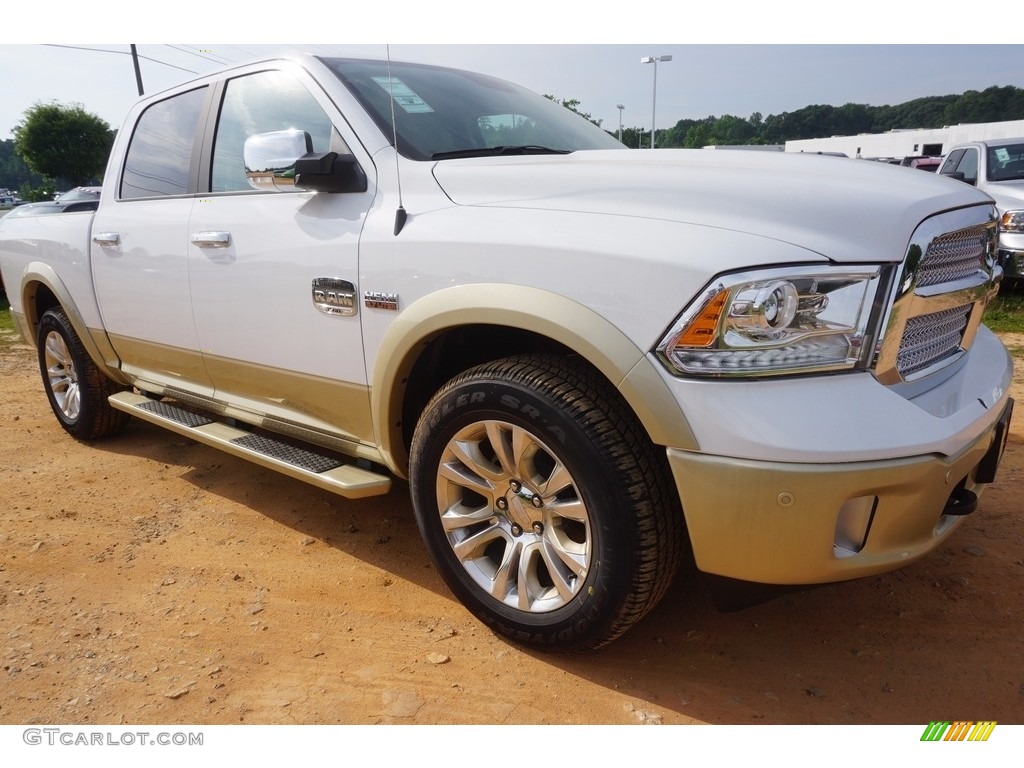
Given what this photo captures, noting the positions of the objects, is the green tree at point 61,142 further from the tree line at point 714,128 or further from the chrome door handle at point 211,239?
the chrome door handle at point 211,239

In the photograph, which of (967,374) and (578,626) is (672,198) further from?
(578,626)

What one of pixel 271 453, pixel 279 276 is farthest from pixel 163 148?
pixel 271 453

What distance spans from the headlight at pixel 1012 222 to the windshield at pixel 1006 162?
Result: 1169mm

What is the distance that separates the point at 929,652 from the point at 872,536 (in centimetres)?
75

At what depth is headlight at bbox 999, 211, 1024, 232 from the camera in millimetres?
7352

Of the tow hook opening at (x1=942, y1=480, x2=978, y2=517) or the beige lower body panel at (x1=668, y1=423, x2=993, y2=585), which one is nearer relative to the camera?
the beige lower body panel at (x1=668, y1=423, x2=993, y2=585)

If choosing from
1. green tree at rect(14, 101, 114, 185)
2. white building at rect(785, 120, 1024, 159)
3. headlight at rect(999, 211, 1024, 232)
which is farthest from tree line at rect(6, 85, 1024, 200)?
headlight at rect(999, 211, 1024, 232)

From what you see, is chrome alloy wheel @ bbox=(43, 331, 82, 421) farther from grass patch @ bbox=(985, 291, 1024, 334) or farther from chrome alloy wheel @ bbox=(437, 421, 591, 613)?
grass patch @ bbox=(985, 291, 1024, 334)

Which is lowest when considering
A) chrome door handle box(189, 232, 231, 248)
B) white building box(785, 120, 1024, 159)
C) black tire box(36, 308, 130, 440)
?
black tire box(36, 308, 130, 440)

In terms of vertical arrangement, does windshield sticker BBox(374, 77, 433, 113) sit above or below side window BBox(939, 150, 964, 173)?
above

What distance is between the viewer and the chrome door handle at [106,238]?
3529mm

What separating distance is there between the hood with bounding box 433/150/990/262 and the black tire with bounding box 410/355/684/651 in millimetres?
499

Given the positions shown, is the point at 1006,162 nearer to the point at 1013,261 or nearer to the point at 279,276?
the point at 1013,261

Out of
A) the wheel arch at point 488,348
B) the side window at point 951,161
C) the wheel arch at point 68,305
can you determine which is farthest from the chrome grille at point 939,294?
the side window at point 951,161
